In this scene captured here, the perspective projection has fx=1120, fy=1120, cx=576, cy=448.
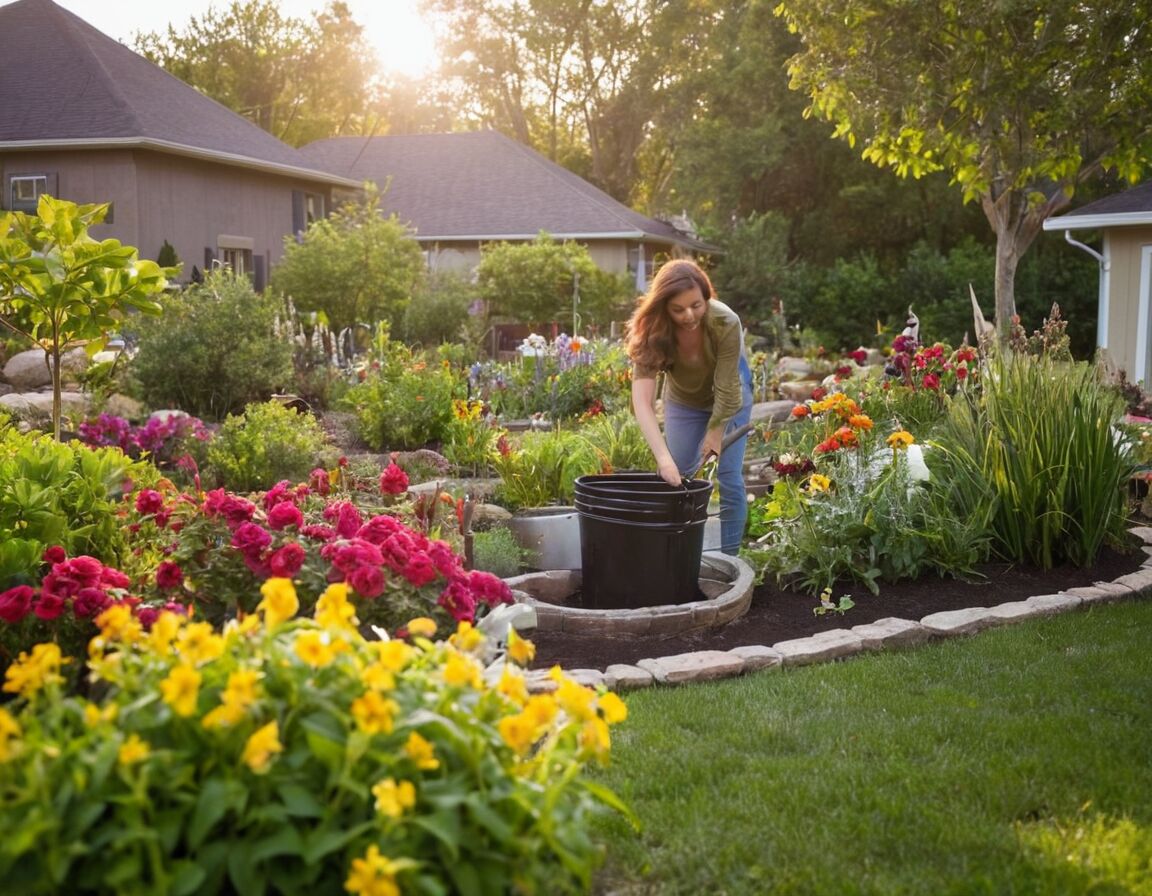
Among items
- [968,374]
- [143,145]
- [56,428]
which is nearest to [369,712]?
[56,428]

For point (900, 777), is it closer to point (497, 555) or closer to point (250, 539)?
point (250, 539)

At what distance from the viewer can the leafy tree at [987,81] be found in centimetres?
1029

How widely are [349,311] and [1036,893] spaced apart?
14.9m

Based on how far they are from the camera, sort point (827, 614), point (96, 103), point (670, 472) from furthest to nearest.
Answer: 1. point (96, 103)
2. point (827, 614)
3. point (670, 472)

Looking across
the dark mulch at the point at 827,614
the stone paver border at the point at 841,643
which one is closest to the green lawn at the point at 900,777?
the stone paver border at the point at 841,643

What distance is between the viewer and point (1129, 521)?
21.7 feet

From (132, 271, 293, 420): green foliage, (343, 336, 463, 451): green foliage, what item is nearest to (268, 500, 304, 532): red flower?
(343, 336, 463, 451): green foliage

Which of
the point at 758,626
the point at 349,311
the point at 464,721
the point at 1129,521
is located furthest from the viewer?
the point at 349,311

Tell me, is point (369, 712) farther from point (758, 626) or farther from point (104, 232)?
point (104, 232)

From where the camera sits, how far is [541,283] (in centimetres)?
1955

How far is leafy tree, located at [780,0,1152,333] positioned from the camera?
10289 millimetres

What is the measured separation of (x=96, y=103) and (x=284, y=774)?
18.6 m

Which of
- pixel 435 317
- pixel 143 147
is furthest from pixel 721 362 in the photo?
pixel 143 147

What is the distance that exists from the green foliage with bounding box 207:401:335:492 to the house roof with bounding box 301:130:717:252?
15.8m
